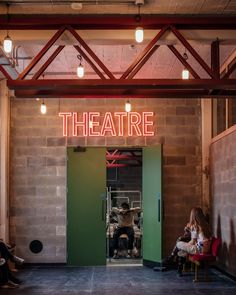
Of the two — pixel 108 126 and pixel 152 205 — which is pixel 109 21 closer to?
pixel 108 126

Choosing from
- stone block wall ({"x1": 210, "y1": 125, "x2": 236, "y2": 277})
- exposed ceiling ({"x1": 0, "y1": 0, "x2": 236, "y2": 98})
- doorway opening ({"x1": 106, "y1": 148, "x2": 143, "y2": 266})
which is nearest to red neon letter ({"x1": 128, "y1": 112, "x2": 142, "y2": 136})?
doorway opening ({"x1": 106, "y1": 148, "x2": 143, "y2": 266})

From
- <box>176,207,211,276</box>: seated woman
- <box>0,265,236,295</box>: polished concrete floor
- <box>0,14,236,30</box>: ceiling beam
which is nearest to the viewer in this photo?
<box>0,14,236,30</box>: ceiling beam

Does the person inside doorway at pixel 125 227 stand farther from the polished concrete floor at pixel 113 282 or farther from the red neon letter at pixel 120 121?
the red neon letter at pixel 120 121

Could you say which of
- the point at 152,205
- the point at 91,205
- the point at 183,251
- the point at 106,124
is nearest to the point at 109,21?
the point at 106,124

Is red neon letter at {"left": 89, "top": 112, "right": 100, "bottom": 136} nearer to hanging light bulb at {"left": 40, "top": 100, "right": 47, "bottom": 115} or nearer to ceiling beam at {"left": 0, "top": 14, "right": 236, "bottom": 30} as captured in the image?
hanging light bulb at {"left": 40, "top": 100, "right": 47, "bottom": 115}

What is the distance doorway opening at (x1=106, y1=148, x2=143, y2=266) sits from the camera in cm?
1235

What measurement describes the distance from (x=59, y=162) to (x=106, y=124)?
1310 millimetres

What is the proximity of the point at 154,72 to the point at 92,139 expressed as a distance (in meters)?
2.11

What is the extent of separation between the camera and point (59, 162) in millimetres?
11445

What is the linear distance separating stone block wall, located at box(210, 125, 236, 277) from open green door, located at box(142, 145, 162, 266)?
1.12 metres

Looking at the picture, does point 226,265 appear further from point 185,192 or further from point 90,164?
point 90,164

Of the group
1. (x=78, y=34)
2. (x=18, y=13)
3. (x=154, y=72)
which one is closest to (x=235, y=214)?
(x=154, y=72)

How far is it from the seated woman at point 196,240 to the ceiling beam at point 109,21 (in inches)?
152

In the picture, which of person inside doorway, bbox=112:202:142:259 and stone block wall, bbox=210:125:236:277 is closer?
stone block wall, bbox=210:125:236:277
